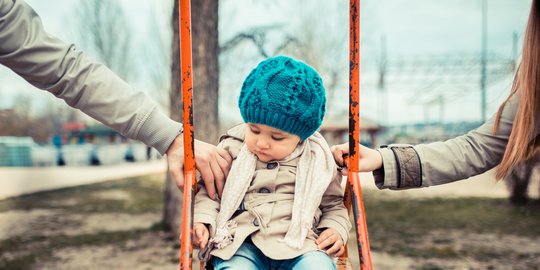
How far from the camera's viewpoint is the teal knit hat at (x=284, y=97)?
5.63ft

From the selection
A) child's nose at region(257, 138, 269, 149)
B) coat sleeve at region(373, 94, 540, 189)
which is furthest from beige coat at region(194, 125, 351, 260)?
coat sleeve at region(373, 94, 540, 189)

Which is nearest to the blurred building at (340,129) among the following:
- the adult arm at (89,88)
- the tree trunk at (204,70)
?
the tree trunk at (204,70)

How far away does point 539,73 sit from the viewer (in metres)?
1.85

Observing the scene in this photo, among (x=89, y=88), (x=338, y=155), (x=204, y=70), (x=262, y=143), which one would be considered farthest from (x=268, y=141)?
(x=204, y=70)

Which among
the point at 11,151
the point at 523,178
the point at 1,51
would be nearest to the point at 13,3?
the point at 1,51

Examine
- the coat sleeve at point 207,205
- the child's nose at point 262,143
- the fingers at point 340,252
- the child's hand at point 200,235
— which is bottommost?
the fingers at point 340,252

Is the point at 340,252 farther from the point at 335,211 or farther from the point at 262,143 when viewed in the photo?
the point at 262,143

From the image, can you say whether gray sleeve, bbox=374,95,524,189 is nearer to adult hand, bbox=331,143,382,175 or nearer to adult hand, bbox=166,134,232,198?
adult hand, bbox=331,143,382,175

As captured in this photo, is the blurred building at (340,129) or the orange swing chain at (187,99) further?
the blurred building at (340,129)

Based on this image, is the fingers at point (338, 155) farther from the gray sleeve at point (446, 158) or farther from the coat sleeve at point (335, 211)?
the gray sleeve at point (446, 158)

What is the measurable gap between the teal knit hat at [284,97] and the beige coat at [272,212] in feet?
0.58

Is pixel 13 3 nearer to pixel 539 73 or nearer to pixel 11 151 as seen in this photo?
A: pixel 539 73

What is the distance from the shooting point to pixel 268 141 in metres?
1.79

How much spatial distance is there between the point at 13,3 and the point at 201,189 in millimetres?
858
